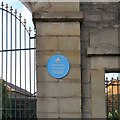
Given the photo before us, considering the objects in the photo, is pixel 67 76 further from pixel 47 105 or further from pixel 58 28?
pixel 58 28

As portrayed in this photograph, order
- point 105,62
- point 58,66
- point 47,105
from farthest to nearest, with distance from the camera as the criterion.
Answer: point 105,62
point 58,66
point 47,105

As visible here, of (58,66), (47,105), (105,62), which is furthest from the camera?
(105,62)

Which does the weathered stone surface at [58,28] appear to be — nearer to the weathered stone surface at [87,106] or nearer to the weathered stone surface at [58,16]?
the weathered stone surface at [58,16]

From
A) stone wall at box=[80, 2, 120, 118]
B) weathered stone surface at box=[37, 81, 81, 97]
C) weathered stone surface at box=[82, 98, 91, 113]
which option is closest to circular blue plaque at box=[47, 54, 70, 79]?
weathered stone surface at box=[37, 81, 81, 97]

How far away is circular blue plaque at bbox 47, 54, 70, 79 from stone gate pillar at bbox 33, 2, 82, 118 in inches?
2.3

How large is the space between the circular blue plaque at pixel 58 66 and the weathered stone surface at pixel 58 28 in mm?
435

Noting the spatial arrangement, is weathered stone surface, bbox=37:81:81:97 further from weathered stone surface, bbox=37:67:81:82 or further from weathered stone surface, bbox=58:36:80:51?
weathered stone surface, bbox=58:36:80:51

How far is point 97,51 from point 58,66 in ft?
2.49

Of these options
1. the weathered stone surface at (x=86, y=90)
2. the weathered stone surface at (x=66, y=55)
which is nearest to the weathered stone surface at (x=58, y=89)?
the weathered stone surface at (x=86, y=90)

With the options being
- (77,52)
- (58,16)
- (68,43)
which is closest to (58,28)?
(58,16)

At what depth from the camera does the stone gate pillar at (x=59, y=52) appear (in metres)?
5.55

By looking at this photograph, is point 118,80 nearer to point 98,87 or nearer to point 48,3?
point 98,87

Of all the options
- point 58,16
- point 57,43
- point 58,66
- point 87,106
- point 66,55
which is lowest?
point 87,106

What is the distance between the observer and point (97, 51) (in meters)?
5.75
